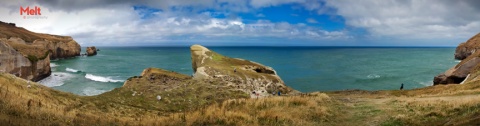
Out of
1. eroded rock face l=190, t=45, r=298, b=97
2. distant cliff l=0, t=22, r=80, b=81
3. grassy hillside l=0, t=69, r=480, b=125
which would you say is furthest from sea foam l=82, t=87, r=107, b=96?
grassy hillside l=0, t=69, r=480, b=125

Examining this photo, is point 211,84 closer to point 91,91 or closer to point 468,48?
point 91,91

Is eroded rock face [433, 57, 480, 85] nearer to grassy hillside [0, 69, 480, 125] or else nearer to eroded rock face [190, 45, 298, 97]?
eroded rock face [190, 45, 298, 97]

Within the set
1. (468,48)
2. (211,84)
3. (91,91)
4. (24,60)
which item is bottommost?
(91,91)

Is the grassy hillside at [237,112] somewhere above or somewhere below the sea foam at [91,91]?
above

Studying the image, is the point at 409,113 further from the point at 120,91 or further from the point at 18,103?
the point at 120,91

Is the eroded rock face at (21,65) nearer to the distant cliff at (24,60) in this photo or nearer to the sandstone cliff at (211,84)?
the distant cliff at (24,60)

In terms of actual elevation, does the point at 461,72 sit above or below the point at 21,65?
above

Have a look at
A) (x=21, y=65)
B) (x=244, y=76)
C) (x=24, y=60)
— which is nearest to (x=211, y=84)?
(x=244, y=76)

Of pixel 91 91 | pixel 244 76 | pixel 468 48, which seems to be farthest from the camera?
pixel 468 48

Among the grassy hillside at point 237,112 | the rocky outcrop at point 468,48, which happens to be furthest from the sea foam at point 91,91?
the rocky outcrop at point 468,48

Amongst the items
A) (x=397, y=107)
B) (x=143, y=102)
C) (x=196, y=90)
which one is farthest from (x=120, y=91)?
(x=397, y=107)

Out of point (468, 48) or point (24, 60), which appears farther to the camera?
point (468, 48)

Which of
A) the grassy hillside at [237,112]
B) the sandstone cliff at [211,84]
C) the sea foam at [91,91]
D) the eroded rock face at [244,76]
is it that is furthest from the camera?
the sea foam at [91,91]

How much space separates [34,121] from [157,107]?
684 inches
